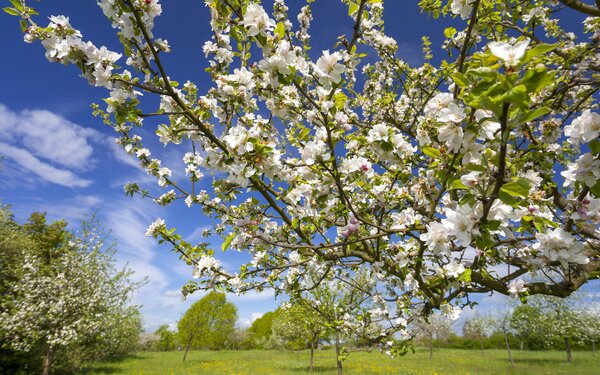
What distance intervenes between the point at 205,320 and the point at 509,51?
37326mm

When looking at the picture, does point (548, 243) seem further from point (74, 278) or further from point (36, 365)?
point (36, 365)

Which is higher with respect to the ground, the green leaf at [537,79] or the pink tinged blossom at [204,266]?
the green leaf at [537,79]

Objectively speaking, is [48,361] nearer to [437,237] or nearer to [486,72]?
[437,237]

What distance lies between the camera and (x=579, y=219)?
6.60ft

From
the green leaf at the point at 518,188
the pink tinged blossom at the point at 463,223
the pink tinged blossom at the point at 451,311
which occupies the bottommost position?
the pink tinged blossom at the point at 451,311

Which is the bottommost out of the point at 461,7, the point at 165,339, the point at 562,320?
the point at 165,339

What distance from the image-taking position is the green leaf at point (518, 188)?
3.90ft

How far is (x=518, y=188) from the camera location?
1.21 m

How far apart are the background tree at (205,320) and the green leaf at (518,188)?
29650 mm

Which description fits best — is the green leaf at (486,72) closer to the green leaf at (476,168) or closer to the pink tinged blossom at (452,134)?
the green leaf at (476,168)

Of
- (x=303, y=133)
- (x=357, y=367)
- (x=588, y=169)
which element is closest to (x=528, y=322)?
(x=357, y=367)

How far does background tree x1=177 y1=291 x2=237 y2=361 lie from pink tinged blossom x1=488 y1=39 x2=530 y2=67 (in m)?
29.9

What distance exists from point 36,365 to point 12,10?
61.0 feet

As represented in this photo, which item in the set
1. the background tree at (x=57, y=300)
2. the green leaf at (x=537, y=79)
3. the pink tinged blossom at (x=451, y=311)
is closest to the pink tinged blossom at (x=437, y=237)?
the green leaf at (x=537, y=79)
